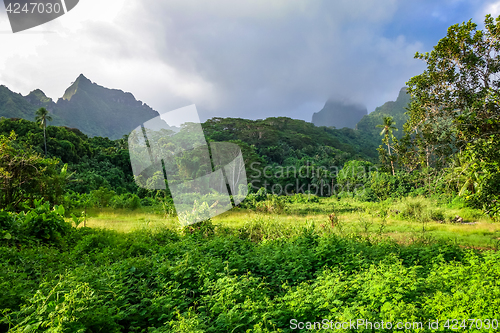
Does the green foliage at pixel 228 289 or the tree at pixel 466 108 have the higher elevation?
the tree at pixel 466 108

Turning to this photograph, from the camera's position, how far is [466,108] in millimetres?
6977

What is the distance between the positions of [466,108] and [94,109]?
Result: 140492 mm

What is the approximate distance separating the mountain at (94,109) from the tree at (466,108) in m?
88.4

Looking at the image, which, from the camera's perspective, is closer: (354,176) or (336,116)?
(354,176)

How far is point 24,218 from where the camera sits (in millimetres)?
5879

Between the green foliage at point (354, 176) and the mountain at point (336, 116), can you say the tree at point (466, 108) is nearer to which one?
the green foliage at point (354, 176)

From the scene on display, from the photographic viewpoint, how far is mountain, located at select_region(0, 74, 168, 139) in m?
102

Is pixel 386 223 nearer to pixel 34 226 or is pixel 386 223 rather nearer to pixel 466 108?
pixel 466 108

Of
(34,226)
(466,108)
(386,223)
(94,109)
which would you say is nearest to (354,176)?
(386,223)

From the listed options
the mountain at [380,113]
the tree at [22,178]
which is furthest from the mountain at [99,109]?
the tree at [22,178]

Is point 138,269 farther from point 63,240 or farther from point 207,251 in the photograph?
point 63,240

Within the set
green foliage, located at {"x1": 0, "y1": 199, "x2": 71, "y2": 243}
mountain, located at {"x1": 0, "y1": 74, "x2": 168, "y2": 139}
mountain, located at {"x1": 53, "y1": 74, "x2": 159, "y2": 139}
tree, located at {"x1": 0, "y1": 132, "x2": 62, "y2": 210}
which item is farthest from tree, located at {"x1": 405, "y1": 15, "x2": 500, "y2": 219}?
mountain, located at {"x1": 53, "y1": 74, "x2": 159, "y2": 139}

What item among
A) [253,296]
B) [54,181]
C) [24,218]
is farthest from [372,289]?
[54,181]

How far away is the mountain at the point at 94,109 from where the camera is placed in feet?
334
